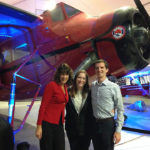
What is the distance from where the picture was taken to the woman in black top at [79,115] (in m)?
1.93

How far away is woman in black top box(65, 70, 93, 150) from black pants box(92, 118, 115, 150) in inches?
5.6

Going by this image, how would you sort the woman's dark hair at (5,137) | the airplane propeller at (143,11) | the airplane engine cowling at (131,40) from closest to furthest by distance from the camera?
1. the woman's dark hair at (5,137)
2. the airplane engine cowling at (131,40)
3. the airplane propeller at (143,11)

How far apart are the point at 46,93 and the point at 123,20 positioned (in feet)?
5.95

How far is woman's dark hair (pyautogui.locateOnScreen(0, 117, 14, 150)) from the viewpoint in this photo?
2357mm

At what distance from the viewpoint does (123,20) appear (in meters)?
2.86

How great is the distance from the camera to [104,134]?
1.77 meters

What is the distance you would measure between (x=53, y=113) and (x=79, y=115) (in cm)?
28

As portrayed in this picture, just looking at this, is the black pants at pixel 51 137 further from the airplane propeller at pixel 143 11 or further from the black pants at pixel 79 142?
the airplane propeller at pixel 143 11

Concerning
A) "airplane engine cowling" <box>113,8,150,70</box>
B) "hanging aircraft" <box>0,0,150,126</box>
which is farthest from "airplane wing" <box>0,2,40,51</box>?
"airplane engine cowling" <box>113,8,150,70</box>

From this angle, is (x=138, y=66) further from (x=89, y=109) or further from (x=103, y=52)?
(x=89, y=109)

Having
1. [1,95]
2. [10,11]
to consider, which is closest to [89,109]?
[10,11]

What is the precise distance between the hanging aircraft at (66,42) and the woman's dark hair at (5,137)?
0.71 metres

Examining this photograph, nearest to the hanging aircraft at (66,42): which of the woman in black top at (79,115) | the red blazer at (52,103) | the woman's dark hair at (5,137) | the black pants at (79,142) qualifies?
the woman's dark hair at (5,137)

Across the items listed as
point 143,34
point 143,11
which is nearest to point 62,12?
point 143,11
